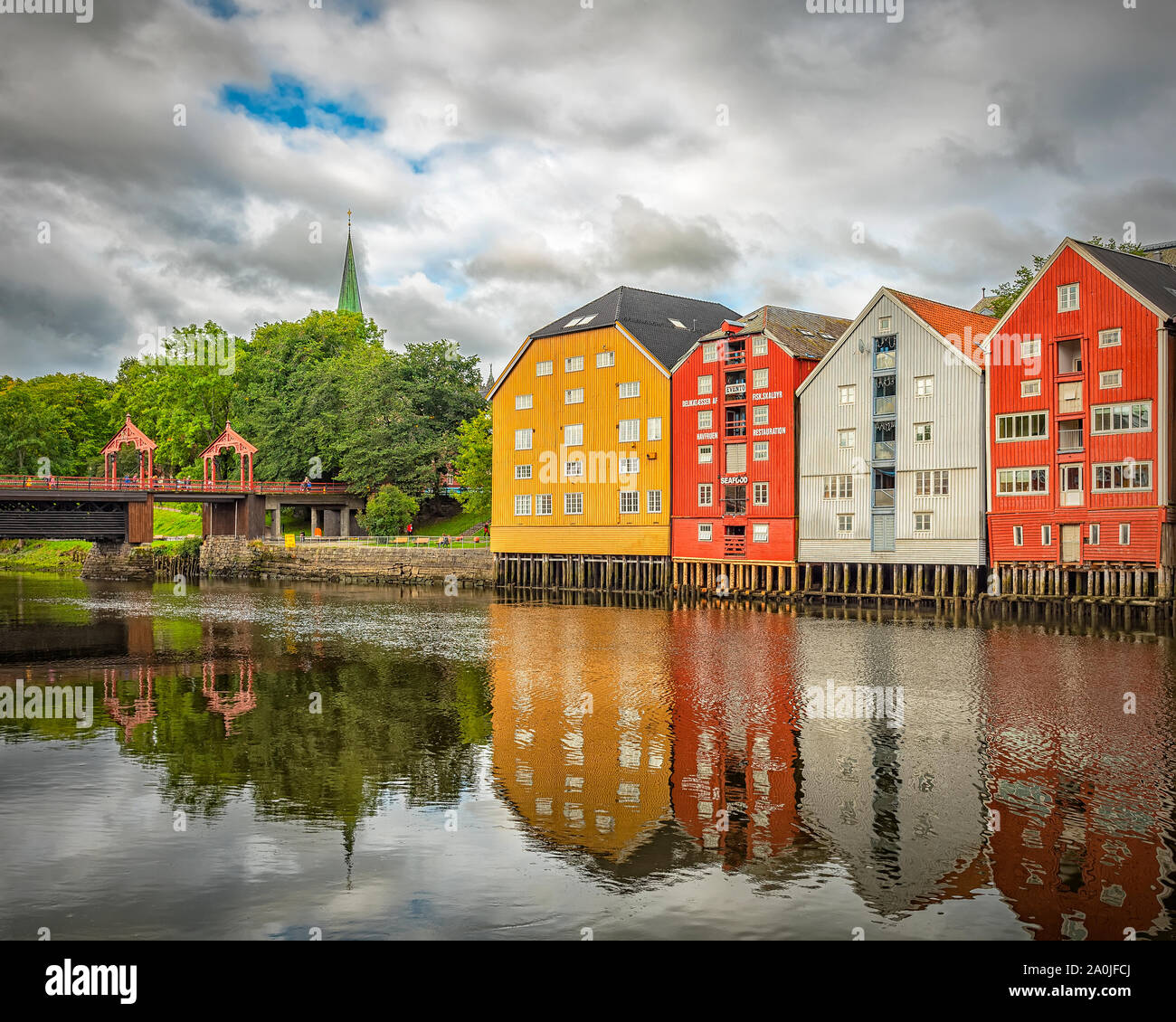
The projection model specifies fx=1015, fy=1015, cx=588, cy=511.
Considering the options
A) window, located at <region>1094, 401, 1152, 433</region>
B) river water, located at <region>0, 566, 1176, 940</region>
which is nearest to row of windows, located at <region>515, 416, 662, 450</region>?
window, located at <region>1094, 401, 1152, 433</region>

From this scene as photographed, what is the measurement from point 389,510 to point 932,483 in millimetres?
46099

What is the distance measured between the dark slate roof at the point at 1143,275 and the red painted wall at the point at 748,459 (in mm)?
16279

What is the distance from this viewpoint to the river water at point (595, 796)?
1237 cm

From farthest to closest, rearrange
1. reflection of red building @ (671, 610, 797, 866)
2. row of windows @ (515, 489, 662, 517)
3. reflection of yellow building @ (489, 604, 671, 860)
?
row of windows @ (515, 489, 662, 517) → reflection of yellow building @ (489, 604, 671, 860) → reflection of red building @ (671, 610, 797, 866)

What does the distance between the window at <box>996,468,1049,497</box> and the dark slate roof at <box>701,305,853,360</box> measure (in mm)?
14098

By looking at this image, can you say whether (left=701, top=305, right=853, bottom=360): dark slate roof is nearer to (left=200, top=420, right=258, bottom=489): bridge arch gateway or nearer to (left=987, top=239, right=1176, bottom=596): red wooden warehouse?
(left=987, top=239, right=1176, bottom=596): red wooden warehouse

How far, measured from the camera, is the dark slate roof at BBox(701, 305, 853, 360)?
5878 centimetres

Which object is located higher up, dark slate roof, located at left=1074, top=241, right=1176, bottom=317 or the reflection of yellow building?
dark slate roof, located at left=1074, top=241, right=1176, bottom=317

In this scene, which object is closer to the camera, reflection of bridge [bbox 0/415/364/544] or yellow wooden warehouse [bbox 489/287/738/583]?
yellow wooden warehouse [bbox 489/287/738/583]

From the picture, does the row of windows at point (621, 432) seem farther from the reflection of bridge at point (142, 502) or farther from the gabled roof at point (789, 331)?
the reflection of bridge at point (142, 502)

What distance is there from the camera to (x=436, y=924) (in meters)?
12.1

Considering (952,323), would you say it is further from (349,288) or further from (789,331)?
(349,288)

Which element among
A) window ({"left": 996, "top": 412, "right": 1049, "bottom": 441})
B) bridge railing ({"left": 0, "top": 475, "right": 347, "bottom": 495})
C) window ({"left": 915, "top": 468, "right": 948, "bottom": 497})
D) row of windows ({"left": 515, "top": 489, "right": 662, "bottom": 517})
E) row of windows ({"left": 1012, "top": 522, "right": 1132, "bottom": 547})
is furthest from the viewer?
bridge railing ({"left": 0, "top": 475, "right": 347, "bottom": 495})

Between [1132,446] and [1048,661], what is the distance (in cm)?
1724
